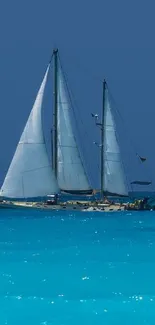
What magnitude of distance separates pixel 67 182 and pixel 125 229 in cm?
1853

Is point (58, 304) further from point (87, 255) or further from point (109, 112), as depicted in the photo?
point (109, 112)

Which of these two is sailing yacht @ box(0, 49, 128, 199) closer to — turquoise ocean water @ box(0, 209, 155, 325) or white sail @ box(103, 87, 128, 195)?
white sail @ box(103, 87, 128, 195)

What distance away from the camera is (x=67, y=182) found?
64.0 metres

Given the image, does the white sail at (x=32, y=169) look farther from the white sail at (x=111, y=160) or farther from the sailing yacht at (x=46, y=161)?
the white sail at (x=111, y=160)

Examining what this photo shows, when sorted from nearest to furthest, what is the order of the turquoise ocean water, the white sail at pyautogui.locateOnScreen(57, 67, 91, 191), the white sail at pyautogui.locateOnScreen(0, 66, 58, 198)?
the turquoise ocean water, the white sail at pyautogui.locateOnScreen(0, 66, 58, 198), the white sail at pyautogui.locateOnScreen(57, 67, 91, 191)

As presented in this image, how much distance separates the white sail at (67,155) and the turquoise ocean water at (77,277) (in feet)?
64.6

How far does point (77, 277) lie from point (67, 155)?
39.6 meters

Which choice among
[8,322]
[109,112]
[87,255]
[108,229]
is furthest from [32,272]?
[109,112]

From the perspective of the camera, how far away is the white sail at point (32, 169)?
60188 millimetres

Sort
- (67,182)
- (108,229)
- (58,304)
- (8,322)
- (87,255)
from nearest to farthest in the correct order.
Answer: (8,322), (58,304), (87,255), (108,229), (67,182)

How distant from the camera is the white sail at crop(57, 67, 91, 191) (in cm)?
6319

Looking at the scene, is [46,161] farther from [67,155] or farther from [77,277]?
[77,277]

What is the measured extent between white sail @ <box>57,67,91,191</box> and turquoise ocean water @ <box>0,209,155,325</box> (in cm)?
1968

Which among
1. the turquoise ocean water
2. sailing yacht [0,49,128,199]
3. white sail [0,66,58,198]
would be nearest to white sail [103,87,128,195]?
sailing yacht [0,49,128,199]
